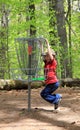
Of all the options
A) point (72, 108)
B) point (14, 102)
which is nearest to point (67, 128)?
point (72, 108)

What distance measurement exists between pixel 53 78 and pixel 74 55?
43.7ft

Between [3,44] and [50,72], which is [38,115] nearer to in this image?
[50,72]

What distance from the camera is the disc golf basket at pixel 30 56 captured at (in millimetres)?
8242

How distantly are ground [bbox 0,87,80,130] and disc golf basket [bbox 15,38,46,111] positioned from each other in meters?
0.87

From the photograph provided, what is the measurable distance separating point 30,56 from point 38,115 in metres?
1.43

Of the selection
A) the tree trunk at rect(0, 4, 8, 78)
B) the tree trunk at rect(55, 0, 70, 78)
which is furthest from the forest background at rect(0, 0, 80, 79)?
the tree trunk at rect(0, 4, 8, 78)

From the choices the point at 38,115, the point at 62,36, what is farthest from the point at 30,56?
the point at 62,36

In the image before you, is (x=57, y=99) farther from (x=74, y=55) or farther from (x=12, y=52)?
(x=12, y=52)

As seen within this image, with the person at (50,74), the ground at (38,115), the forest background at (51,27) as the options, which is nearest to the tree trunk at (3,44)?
the forest background at (51,27)

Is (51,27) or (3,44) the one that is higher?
(51,27)

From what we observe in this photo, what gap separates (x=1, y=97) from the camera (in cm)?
1113

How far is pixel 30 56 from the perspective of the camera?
8.30 m

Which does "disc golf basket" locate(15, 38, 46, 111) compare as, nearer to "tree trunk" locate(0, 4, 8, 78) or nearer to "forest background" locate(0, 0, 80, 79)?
"forest background" locate(0, 0, 80, 79)

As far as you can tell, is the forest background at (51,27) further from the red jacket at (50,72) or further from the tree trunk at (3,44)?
the red jacket at (50,72)
